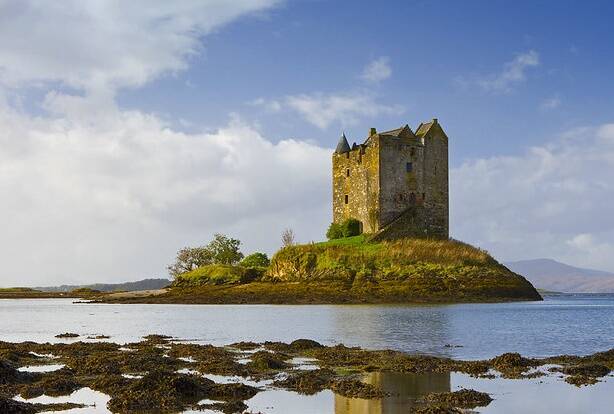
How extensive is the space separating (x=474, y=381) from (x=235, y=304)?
155ft

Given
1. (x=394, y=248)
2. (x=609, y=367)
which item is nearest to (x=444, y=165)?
(x=394, y=248)

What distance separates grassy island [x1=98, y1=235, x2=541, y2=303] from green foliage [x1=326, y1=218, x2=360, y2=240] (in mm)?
2307

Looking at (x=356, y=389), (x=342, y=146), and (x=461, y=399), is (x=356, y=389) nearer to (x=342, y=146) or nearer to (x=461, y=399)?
(x=461, y=399)

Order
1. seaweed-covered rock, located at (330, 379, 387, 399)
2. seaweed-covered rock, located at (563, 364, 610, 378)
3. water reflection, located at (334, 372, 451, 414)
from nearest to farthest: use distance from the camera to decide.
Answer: water reflection, located at (334, 372, 451, 414), seaweed-covered rock, located at (330, 379, 387, 399), seaweed-covered rock, located at (563, 364, 610, 378)

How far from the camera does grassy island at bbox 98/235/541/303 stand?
59156mm

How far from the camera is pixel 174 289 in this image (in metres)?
74.0

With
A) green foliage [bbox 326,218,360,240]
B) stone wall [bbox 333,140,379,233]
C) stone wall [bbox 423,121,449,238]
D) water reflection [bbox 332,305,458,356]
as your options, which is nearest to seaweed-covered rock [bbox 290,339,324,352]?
water reflection [bbox 332,305,458,356]

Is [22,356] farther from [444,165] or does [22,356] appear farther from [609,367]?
[444,165]

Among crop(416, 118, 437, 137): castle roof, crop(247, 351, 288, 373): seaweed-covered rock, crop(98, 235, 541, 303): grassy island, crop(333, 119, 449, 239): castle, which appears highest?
crop(416, 118, 437, 137): castle roof

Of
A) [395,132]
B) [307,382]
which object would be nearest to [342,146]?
[395,132]

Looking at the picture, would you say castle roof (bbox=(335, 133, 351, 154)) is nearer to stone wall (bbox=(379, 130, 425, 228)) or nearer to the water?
stone wall (bbox=(379, 130, 425, 228))

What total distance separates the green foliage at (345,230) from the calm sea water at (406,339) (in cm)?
2853

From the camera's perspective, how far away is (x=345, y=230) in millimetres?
73688

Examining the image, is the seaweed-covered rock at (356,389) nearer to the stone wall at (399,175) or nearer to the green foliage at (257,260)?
the stone wall at (399,175)
